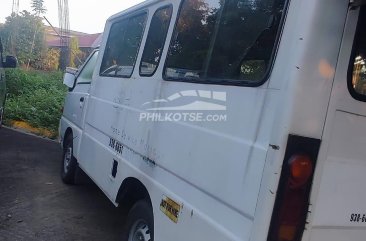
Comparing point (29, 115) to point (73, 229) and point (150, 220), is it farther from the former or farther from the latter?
point (150, 220)

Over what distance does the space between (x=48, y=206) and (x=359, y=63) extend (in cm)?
424

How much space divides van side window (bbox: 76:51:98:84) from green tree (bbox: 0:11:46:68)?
87.5ft

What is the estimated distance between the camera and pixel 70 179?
6039mm

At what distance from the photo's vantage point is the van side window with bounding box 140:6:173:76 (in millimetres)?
3286

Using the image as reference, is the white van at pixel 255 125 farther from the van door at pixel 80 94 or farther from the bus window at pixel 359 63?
the van door at pixel 80 94

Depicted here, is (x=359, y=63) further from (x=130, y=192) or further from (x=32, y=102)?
(x=32, y=102)

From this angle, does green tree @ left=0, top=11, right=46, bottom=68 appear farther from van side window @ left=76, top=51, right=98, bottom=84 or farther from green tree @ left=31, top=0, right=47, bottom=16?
van side window @ left=76, top=51, right=98, bottom=84

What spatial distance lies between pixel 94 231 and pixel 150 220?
1789mm

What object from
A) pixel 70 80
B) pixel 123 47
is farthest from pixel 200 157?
pixel 70 80

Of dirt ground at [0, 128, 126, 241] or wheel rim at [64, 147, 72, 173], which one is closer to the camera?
dirt ground at [0, 128, 126, 241]

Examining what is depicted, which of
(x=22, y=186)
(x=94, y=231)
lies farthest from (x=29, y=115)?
(x=94, y=231)

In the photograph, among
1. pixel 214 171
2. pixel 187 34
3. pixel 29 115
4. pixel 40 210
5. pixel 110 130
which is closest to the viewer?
pixel 214 171

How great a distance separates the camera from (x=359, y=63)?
204cm

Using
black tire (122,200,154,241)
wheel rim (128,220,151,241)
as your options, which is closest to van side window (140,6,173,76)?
black tire (122,200,154,241)
